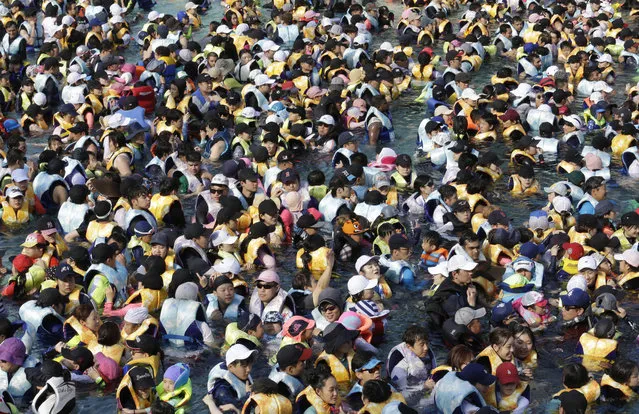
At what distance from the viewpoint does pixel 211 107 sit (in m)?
26.4

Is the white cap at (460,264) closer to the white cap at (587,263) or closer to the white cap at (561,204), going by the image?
the white cap at (587,263)

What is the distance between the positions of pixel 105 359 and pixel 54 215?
726 cm

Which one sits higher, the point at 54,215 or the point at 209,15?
the point at 54,215

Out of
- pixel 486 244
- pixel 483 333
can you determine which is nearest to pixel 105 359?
pixel 483 333

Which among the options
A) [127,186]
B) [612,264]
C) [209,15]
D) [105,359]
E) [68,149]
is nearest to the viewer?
[105,359]

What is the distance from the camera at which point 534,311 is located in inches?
Answer: 667

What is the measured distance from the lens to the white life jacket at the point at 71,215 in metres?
20.5

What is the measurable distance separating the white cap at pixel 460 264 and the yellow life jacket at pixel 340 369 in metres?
2.80

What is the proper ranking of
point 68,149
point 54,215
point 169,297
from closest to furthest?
point 169,297
point 54,215
point 68,149

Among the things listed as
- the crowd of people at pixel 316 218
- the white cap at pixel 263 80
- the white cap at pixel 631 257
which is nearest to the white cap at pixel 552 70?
the crowd of people at pixel 316 218

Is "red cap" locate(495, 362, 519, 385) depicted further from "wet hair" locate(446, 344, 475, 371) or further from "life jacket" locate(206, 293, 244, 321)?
"life jacket" locate(206, 293, 244, 321)

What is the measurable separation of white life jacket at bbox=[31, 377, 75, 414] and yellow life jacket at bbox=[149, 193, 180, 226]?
633 centimetres

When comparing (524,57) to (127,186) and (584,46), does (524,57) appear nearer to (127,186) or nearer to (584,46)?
(584,46)

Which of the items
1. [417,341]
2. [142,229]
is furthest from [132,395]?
[142,229]
